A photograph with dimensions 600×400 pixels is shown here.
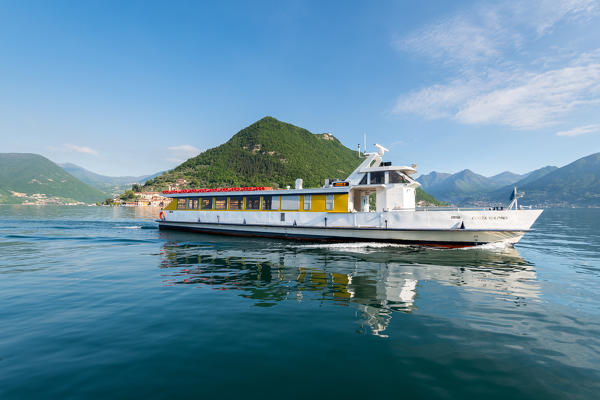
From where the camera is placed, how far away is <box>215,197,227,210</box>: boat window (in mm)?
24728

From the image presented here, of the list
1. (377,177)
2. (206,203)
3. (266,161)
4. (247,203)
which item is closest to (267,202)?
(247,203)

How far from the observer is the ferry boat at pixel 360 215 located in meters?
16.2

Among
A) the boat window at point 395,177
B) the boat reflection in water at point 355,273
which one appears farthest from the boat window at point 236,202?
the boat window at point 395,177

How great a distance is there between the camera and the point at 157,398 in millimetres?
3807

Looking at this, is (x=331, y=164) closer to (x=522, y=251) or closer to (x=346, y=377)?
(x=522, y=251)

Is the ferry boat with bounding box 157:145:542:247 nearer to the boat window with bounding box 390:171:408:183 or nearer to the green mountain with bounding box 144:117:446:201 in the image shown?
the boat window with bounding box 390:171:408:183

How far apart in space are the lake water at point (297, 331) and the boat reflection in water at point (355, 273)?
0.10m

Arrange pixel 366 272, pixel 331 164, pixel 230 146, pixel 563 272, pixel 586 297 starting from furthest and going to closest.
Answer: pixel 230 146 < pixel 331 164 < pixel 563 272 < pixel 366 272 < pixel 586 297

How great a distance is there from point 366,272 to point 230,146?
181m

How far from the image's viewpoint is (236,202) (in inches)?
950

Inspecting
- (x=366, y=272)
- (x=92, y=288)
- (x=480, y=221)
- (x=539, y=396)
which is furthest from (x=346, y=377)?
(x=480, y=221)

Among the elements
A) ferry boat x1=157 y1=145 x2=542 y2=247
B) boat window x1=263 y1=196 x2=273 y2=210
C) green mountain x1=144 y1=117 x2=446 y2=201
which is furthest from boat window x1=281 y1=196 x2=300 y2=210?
green mountain x1=144 y1=117 x2=446 y2=201

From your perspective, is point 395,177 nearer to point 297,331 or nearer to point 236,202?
point 236,202

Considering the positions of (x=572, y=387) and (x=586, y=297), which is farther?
(x=586, y=297)
